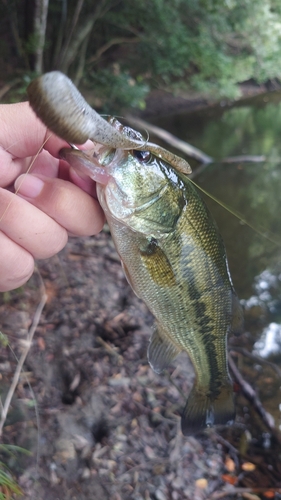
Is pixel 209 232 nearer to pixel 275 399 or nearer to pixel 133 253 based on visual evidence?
pixel 133 253

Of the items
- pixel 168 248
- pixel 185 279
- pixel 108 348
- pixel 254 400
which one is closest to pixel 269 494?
pixel 254 400

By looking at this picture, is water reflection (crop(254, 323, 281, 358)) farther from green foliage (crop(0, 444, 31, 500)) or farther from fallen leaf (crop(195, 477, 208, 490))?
green foliage (crop(0, 444, 31, 500))

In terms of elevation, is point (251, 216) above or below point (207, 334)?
below

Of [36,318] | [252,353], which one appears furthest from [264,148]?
[36,318]

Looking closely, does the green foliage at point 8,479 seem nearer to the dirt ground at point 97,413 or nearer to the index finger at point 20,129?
the dirt ground at point 97,413

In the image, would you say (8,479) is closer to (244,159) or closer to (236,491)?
(236,491)

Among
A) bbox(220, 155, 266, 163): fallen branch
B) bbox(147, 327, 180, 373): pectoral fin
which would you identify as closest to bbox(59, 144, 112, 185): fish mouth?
bbox(147, 327, 180, 373): pectoral fin
